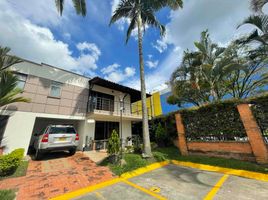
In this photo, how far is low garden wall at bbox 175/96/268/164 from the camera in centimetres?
525

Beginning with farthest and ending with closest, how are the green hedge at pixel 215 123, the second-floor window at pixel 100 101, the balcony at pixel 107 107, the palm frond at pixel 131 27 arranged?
1. the second-floor window at pixel 100 101
2. the balcony at pixel 107 107
3. the palm frond at pixel 131 27
4. the green hedge at pixel 215 123

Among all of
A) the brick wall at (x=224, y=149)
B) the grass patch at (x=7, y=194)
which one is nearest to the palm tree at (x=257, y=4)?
the brick wall at (x=224, y=149)

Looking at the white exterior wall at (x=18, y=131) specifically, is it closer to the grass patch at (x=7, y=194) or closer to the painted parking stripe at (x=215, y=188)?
the grass patch at (x=7, y=194)

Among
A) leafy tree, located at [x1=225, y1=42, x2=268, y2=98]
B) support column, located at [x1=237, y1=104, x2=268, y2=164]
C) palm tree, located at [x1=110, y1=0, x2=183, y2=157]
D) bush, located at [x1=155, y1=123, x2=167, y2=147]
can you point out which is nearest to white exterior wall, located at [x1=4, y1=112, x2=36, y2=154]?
palm tree, located at [x1=110, y1=0, x2=183, y2=157]

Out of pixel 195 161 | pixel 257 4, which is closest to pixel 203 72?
pixel 257 4

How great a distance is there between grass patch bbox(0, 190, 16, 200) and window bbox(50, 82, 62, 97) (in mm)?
6999

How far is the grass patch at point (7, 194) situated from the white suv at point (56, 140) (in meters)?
3.04

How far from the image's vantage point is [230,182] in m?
4.05

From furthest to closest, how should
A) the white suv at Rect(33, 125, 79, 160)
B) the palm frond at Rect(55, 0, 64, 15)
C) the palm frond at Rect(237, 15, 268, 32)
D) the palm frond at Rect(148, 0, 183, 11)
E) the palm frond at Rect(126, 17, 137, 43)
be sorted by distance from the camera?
the palm frond at Rect(126, 17, 137, 43)
the palm frond at Rect(148, 0, 183, 11)
the palm frond at Rect(55, 0, 64, 15)
the white suv at Rect(33, 125, 79, 160)
the palm frond at Rect(237, 15, 268, 32)

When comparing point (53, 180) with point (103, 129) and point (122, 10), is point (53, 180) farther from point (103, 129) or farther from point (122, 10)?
point (122, 10)

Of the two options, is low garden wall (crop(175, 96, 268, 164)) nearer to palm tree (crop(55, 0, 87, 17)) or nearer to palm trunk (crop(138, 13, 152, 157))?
palm trunk (crop(138, 13, 152, 157))

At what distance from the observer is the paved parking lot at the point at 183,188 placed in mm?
3318

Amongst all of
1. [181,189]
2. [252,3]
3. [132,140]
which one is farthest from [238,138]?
[132,140]

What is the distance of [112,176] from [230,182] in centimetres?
412
